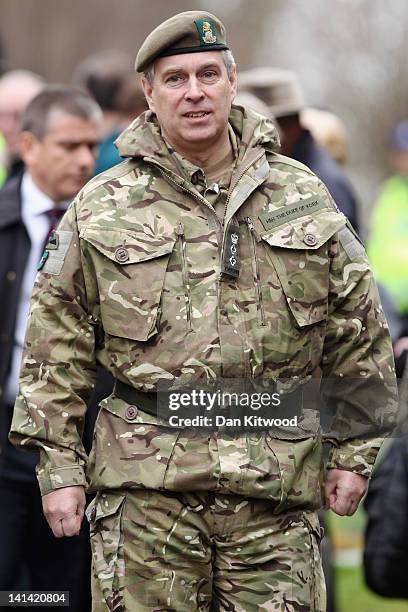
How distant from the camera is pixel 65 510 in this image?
520 centimetres

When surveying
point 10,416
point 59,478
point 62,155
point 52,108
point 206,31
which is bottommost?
point 59,478

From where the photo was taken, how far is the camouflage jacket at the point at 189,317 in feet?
16.9

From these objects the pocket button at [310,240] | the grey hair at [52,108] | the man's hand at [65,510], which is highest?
the grey hair at [52,108]

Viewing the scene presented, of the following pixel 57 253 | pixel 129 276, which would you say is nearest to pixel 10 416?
pixel 57 253

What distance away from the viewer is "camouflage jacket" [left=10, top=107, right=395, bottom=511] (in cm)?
514

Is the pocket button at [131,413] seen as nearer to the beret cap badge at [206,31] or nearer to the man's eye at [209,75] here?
the man's eye at [209,75]

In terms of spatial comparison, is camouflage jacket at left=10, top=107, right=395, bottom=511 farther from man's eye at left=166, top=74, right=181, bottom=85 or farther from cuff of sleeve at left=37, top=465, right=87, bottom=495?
man's eye at left=166, top=74, right=181, bottom=85

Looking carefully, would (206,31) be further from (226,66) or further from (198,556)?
(198,556)

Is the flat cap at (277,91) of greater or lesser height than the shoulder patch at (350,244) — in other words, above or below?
above

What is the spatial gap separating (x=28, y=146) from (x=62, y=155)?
19 cm

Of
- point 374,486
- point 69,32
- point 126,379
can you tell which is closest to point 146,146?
point 126,379

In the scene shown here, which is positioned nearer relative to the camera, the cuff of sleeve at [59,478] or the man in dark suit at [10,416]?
the cuff of sleeve at [59,478]

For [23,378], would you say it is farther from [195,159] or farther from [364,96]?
[364,96]

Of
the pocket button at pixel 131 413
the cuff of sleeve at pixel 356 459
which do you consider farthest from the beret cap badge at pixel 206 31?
the cuff of sleeve at pixel 356 459
